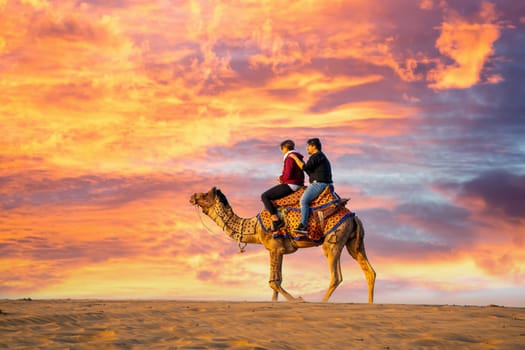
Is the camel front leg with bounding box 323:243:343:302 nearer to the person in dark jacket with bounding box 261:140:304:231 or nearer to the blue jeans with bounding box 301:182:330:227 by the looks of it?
the blue jeans with bounding box 301:182:330:227

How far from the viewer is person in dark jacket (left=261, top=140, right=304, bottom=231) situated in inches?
755

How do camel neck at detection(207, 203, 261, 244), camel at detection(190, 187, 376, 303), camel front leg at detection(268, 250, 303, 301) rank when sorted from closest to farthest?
camel at detection(190, 187, 376, 303), camel front leg at detection(268, 250, 303, 301), camel neck at detection(207, 203, 261, 244)

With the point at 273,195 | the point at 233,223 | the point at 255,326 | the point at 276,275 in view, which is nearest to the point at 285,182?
the point at 273,195

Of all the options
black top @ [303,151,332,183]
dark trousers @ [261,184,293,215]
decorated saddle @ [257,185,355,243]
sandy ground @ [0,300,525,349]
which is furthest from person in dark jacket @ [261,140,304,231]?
sandy ground @ [0,300,525,349]

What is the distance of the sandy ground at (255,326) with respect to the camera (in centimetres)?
1177

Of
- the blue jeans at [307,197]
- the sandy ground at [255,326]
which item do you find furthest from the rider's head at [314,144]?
the sandy ground at [255,326]

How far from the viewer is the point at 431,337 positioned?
12.4 metres

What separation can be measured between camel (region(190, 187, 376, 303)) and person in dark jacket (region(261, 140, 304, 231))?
618 mm

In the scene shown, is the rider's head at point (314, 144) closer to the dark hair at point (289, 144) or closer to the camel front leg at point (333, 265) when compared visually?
the dark hair at point (289, 144)

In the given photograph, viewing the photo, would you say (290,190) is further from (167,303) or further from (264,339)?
(264,339)

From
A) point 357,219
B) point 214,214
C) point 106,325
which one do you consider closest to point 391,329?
point 106,325

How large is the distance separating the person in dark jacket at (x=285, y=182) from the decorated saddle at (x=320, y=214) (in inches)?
9.3

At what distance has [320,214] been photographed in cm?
1866

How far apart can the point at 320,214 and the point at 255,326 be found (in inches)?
243
